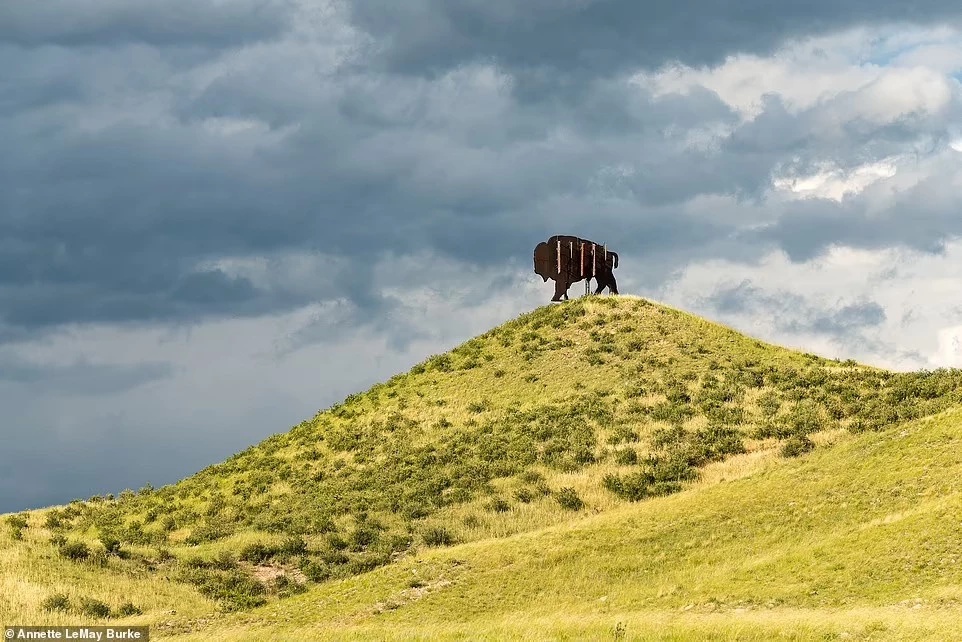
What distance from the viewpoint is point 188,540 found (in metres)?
49.1

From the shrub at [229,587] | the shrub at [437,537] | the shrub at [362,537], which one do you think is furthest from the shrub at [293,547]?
the shrub at [437,537]

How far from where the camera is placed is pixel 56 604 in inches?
1475

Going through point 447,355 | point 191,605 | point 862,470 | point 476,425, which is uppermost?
point 447,355

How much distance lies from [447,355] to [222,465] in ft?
58.3

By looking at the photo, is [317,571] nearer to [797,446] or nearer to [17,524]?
[17,524]

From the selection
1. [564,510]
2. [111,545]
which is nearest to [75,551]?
[111,545]

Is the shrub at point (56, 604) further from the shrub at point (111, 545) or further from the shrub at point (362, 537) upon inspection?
the shrub at point (362, 537)

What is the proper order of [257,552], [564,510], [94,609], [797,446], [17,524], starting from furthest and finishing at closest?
[17,524] → [797,446] → [564,510] → [257,552] → [94,609]

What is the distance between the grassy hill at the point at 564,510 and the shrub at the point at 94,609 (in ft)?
0.40

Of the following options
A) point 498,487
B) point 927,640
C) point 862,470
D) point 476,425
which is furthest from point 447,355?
point 927,640

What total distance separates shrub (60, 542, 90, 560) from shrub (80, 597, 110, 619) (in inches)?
271

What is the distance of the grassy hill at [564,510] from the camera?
31.6 m

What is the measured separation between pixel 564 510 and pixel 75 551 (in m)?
22.2

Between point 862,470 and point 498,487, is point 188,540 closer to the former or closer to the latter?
point 498,487
